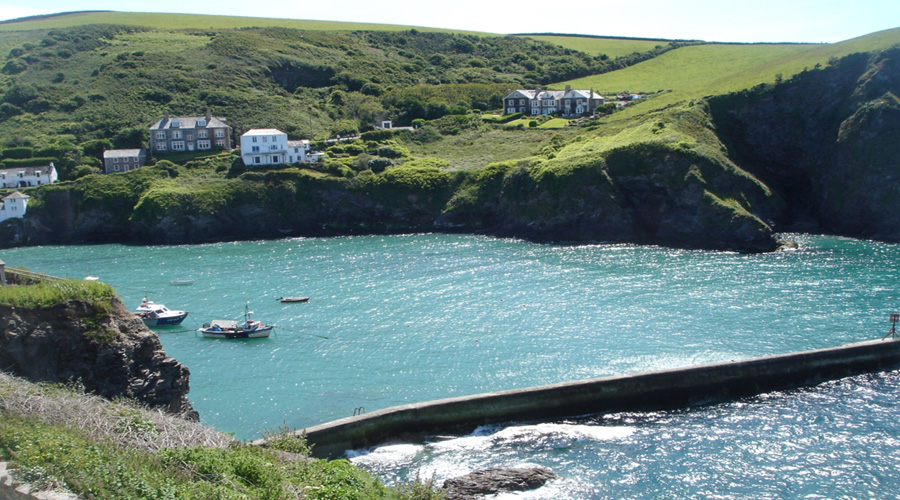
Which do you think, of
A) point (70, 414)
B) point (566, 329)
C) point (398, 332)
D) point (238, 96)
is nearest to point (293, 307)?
point (398, 332)

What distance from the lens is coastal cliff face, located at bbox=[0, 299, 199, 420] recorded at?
2933 centimetres

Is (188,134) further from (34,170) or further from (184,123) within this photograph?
(34,170)

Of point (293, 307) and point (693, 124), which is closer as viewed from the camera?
point (293, 307)

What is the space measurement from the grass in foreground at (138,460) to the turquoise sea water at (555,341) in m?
6.45

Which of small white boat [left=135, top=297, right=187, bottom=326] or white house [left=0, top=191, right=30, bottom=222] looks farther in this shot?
white house [left=0, top=191, right=30, bottom=222]

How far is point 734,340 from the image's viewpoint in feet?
159

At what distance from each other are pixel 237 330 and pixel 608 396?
28.2 metres

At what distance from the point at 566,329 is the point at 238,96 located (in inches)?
4512

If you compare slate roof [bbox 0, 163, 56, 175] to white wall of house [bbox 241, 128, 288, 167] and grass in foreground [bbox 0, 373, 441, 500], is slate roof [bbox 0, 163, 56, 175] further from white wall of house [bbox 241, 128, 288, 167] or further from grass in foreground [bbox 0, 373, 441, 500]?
grass in foreground [bbox 0, 373, 441, 500]

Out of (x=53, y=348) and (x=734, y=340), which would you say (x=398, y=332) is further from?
(x=53, y=348)

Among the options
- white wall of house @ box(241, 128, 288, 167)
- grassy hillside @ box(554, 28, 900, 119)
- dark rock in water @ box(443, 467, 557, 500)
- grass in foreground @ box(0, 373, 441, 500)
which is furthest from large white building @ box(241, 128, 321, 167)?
dark rock in water @ box(443, 467, 557, 500)

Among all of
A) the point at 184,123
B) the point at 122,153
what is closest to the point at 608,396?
the point at 122,153

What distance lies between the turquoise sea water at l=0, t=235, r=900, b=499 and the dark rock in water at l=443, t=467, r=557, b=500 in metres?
0.65

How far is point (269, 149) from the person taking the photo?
374ft
